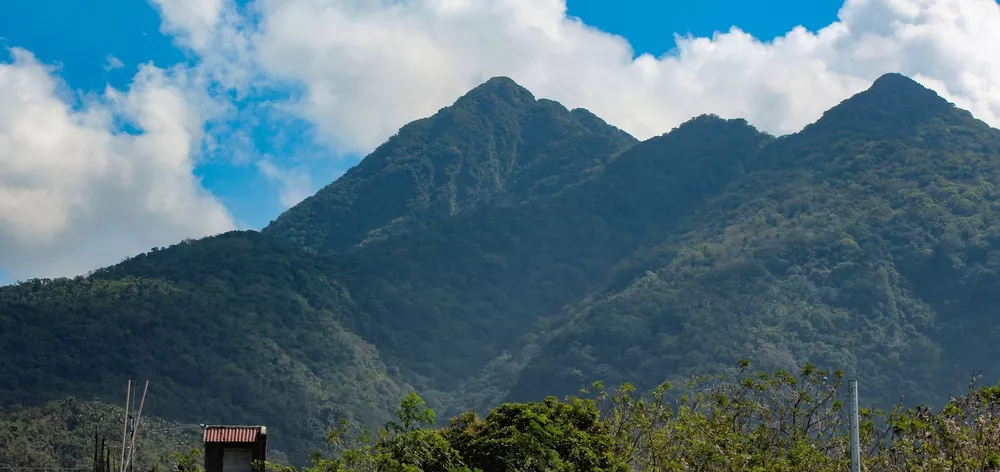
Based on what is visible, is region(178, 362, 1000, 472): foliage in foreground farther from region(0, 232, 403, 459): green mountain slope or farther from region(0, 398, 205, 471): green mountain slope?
region(0, 232, 403, 459): green mountain slope

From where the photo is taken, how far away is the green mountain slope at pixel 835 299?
538ft

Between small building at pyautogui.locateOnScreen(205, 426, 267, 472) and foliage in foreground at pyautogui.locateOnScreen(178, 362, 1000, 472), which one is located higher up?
small building at pyautogui.locateOnScreen(205, 426, 267, 472)

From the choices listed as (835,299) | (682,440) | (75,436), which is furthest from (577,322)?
(682,440)

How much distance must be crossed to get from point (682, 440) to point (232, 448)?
16.7 meters

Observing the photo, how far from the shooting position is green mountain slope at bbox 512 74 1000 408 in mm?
163875

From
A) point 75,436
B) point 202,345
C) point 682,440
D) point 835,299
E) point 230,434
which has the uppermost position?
point 835,299

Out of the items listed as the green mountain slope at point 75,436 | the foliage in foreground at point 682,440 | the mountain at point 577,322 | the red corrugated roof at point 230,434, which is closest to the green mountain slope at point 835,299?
the mountain at point 577,322

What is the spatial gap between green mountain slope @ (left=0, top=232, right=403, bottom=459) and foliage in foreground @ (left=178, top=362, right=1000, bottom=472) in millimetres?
109258

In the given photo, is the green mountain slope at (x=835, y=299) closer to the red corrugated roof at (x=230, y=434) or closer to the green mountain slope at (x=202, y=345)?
the green mountain slope at (x=202, y=345)

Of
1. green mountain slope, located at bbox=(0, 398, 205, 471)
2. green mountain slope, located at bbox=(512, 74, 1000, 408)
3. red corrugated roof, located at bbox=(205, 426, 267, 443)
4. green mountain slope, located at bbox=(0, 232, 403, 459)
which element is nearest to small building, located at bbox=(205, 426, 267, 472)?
red corrugated roof, located at bbox=(205, 426, 267, 443)

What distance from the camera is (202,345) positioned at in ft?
511

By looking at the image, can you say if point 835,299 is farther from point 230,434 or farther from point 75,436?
point 230,434

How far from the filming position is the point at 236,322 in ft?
540

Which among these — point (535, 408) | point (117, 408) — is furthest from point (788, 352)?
point (535, 408)
